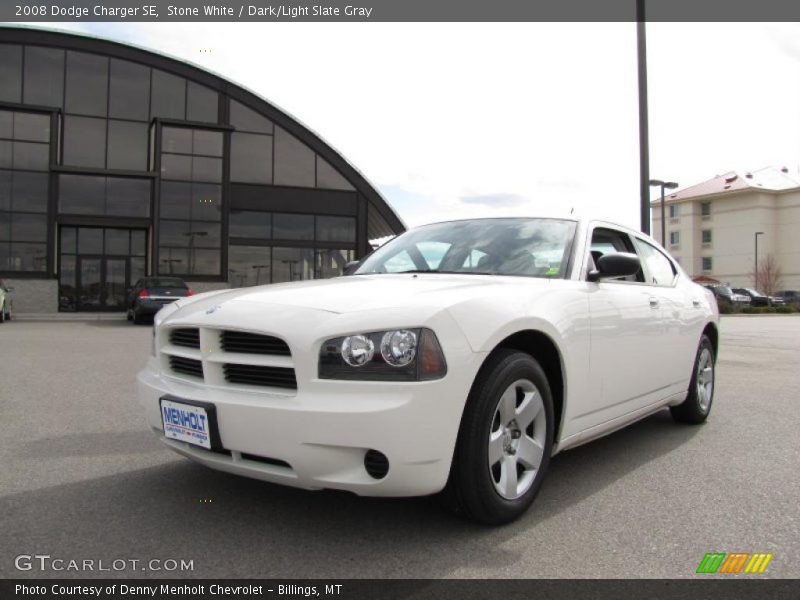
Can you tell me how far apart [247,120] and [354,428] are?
27443 mm

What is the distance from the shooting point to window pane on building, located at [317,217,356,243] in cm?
2881

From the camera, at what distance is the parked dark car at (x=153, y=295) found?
1847 cm

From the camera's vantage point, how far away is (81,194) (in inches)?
1001

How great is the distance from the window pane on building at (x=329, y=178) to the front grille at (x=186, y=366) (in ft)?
85.6

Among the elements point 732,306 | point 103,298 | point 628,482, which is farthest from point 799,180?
point 628,482

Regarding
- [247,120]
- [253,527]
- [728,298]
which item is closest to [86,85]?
[247,120]

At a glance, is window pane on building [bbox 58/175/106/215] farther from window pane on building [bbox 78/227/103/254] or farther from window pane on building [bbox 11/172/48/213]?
window pane on building [bbox 78/227/103/254]

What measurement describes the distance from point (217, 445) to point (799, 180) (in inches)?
3292

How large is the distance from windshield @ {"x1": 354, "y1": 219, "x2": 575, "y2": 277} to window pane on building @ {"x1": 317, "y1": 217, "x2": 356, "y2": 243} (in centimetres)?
2450

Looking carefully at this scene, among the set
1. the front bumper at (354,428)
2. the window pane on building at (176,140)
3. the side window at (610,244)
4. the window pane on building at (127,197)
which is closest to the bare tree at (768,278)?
the window pane on building at (176,140)

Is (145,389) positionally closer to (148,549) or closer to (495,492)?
(148,549)

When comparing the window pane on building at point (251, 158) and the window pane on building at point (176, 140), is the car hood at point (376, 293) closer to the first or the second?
the window pane on building at point (176, 140)

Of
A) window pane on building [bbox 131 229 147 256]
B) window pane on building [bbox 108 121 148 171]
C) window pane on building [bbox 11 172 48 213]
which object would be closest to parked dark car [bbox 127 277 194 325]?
window pane on building [bbox 131 229 147 256]

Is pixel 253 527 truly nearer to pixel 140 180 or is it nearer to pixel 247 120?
pixel 140 180
